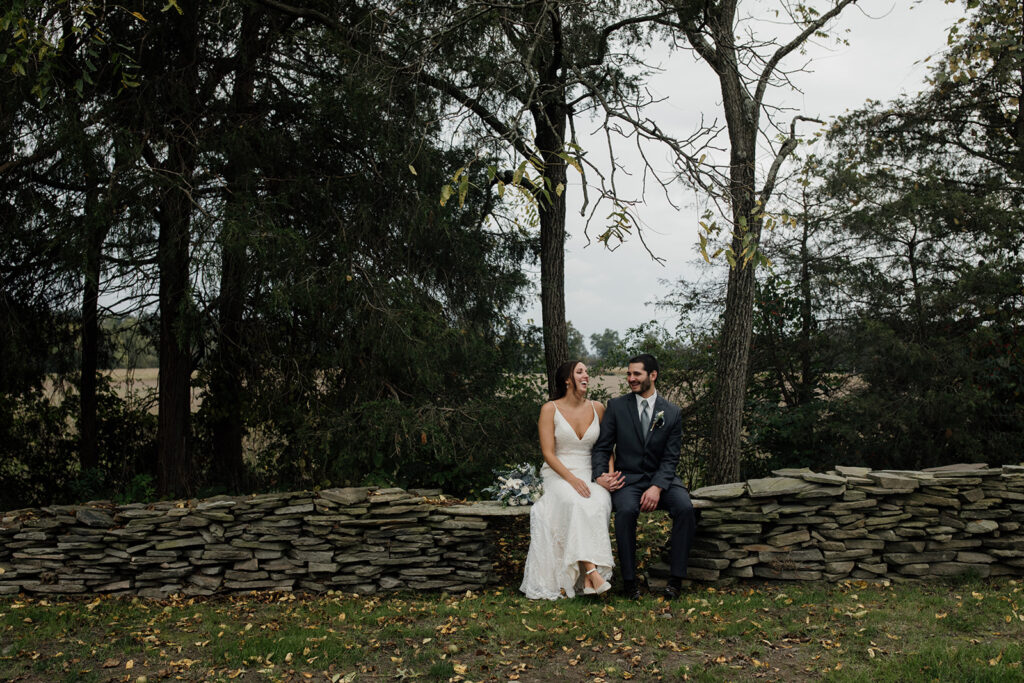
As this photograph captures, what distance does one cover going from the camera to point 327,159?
25.5 ft

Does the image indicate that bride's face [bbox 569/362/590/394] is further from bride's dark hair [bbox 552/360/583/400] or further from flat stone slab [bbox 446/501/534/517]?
flat stone slab [bbox 446/501/534/517]

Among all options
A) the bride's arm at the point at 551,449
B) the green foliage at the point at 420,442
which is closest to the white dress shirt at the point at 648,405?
the bride's arm at the point at 551,449

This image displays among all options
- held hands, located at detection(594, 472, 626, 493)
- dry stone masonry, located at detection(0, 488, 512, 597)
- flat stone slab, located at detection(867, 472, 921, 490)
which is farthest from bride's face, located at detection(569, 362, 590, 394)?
flat stone slab, located at detection(867, 472, 921, 490)

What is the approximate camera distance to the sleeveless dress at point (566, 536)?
512cm

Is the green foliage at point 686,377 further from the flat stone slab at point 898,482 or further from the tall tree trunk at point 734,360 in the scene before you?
the flat stone slab at point 898,482

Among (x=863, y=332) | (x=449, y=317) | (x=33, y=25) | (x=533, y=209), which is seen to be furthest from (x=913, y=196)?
(x=33, y=25)

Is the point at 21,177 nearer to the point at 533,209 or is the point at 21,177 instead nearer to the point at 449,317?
the point at 449,317

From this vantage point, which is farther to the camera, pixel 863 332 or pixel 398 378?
pixel 863 332

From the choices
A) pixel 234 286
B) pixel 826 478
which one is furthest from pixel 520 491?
pixel 234 286

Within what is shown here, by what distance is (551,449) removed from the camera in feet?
18.1

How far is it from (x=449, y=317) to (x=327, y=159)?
6.45ft

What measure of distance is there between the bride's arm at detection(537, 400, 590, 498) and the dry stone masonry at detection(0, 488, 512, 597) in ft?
1.81

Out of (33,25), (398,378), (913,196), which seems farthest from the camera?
(913,196)

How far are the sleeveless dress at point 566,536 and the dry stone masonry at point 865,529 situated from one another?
2.42ft
